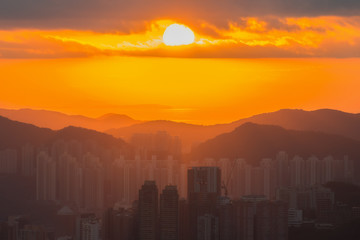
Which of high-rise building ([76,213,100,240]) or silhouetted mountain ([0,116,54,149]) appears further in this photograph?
silhouetted mountain ([0,116,54,149])

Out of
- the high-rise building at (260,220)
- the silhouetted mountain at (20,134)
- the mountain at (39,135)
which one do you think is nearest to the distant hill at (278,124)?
the mountain at (39,135)

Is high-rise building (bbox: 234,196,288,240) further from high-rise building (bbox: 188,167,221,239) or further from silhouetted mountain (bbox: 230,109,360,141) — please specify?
silhouetted mountain (bbox: 230,109,360,141)

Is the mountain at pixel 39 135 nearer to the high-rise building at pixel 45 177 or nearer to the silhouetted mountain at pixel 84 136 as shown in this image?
the silhouetted mountain at pixel 84 136

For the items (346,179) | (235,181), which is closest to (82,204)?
(235,181)

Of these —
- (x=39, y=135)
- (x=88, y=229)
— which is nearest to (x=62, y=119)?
(x=39, y=135)

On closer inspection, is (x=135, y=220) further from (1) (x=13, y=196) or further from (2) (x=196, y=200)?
(1) (x=13, y=196)

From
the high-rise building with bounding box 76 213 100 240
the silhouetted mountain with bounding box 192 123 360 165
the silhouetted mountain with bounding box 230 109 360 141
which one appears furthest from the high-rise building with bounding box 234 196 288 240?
the silhouetted mountain with bounding box 192 123 360 165

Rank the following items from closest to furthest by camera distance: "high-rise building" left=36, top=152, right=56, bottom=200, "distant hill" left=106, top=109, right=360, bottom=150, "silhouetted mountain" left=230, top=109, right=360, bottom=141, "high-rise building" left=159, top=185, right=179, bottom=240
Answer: "high-rise building" left=159, top=185, right=179, bottom=240
"high-rise building" left=36, top=152, right=56, bottom=200
"distant hill" left=106, top=109, right=360, bottom=150
"silhouetted mountain" left=230, top=109, right=360, bottom=141

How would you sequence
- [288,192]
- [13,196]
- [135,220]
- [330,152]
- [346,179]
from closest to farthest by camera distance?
1. [135,220]
2. [288,192]
3. [13,196]
4. [346,179]
5. [330,152]
